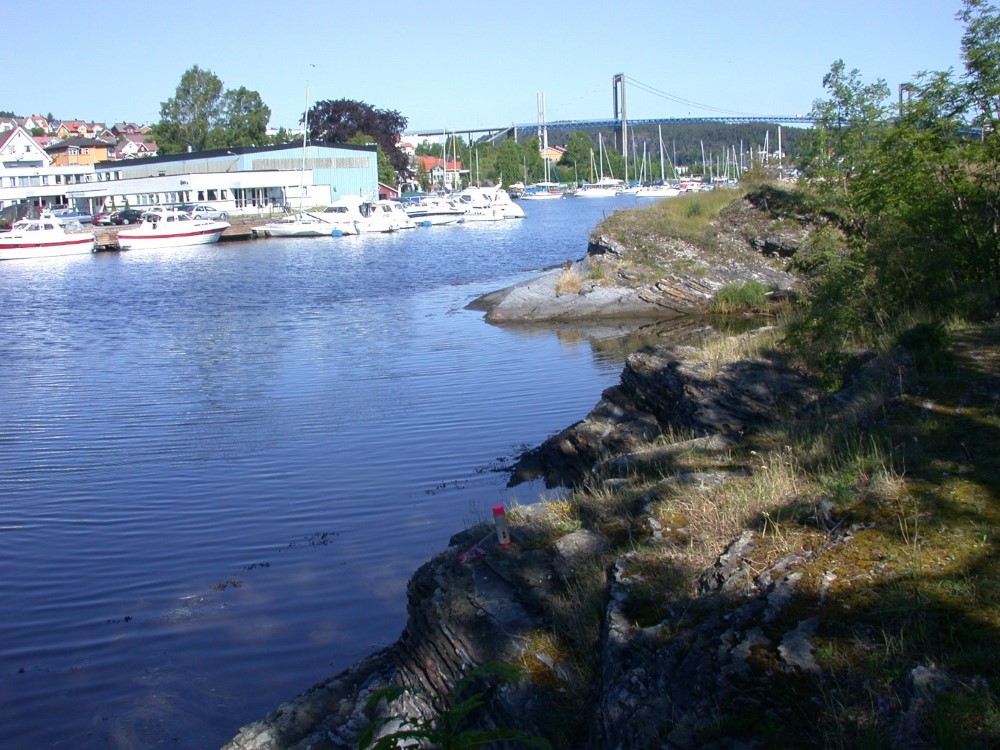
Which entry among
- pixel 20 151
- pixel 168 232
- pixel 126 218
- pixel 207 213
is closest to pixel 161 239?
pixel 168 232

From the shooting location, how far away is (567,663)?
233 inches

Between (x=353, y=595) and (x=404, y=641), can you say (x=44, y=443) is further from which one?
(x=404, y=641)

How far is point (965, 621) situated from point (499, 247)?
52.5 meters

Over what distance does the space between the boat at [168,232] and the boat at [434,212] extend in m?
19.4

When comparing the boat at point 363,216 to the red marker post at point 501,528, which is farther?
the boat at point 363,216

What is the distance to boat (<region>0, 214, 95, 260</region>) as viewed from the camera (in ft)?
200

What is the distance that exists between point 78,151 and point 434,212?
218 feet

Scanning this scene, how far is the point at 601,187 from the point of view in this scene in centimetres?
15212

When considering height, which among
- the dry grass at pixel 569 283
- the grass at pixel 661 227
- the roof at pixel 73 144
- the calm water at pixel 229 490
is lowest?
the calm water at pixel 229 490

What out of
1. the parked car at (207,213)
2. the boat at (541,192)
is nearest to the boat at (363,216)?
the parked car at (207,213)

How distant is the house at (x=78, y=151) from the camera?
12750 cm

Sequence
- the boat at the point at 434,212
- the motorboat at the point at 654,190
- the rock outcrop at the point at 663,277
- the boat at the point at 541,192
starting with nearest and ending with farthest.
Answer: the rock outcrop at the point at 663,277
the boat at the point at 434,212
the motorboat at the point at 654,190
the boat at the point at 541,192

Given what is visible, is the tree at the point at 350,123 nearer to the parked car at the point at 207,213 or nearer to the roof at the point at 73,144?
the parked car at the point at 207,213

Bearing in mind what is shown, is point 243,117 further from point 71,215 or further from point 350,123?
point 71,215
